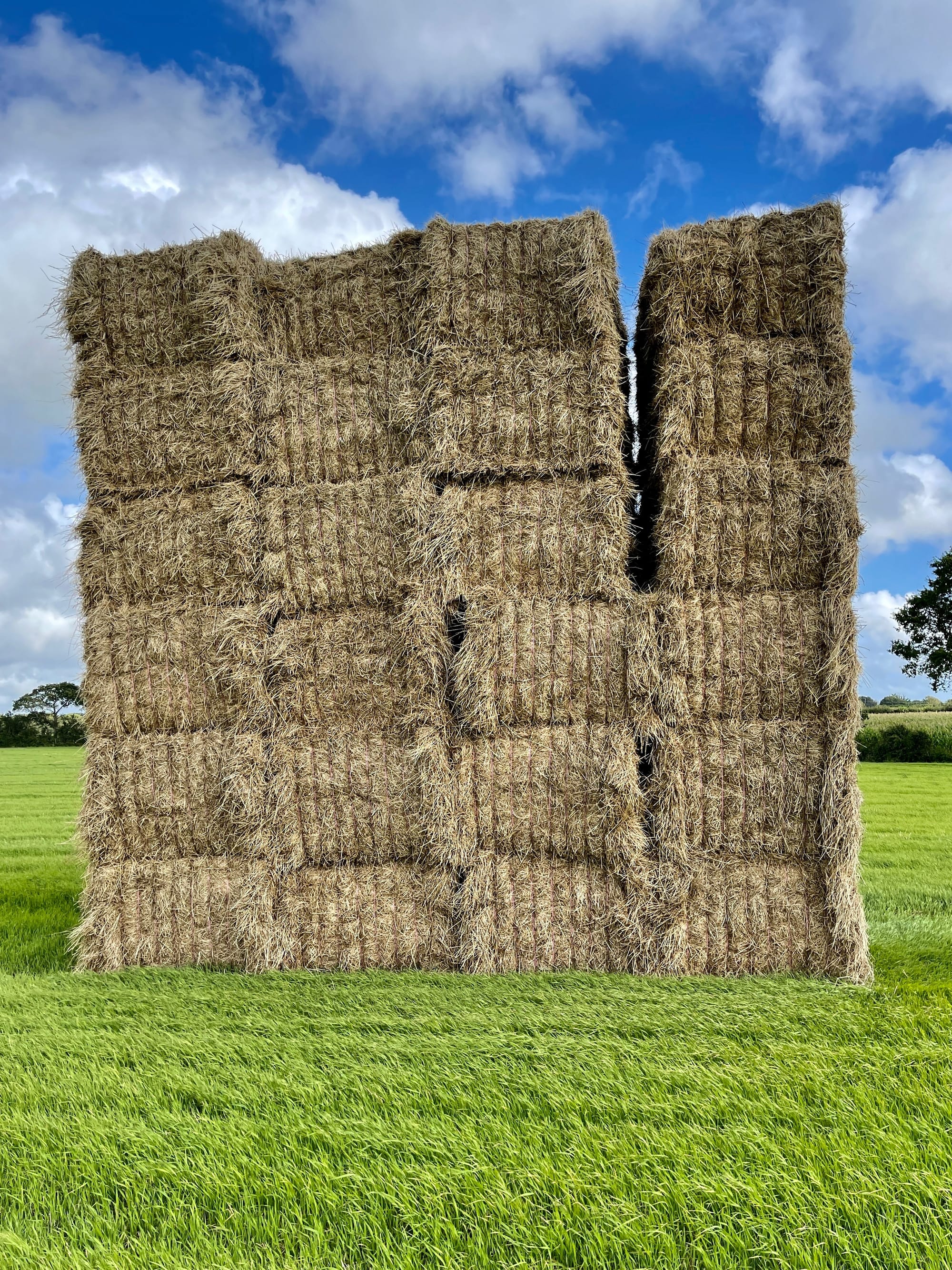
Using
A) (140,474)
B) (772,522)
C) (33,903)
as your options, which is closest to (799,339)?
(772,522)

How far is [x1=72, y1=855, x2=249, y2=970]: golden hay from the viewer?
20.6 ft

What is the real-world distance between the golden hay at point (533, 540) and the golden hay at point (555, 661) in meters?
0.13

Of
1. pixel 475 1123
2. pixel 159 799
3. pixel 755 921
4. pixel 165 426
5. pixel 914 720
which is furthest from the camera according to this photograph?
pixel 914 720

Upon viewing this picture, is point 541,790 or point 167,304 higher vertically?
point 167,304

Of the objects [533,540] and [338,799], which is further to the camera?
[338,799]

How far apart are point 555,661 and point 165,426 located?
340 centimetres

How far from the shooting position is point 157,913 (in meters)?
6.35

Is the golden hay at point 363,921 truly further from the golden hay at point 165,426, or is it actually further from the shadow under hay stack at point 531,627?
the golden hay at point 165,426

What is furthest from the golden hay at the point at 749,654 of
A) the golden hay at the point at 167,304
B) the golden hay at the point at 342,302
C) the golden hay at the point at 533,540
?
the golden hay at the point at 167,304

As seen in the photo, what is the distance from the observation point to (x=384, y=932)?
19.7 ft

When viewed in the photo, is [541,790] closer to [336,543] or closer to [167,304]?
[336,543]

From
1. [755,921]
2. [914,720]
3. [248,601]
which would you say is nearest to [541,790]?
[755,921]

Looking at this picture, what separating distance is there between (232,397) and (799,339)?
13.1ft

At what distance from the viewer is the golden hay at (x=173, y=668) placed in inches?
245
